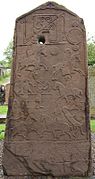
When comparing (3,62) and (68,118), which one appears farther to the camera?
(3,62)

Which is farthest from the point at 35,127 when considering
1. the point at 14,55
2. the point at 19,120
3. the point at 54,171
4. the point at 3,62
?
the point at 3,62

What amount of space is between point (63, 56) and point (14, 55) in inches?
26.2

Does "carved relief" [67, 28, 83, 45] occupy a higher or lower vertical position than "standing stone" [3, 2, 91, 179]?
higher

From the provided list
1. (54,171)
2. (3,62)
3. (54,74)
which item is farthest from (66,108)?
(3,62)

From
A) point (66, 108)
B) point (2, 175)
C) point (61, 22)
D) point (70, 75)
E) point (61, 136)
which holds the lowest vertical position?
point (2, 175)

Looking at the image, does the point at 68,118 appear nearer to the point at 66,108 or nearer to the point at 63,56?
the point at 66,108

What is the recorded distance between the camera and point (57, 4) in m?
5.81

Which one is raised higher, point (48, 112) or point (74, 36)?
point (74, 36)

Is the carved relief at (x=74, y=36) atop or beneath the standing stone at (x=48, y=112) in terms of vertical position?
atop

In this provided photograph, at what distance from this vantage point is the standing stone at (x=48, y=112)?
222 inches

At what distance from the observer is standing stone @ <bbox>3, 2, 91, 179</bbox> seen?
5633 millimetres

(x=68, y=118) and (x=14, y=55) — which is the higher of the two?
(x=14, y=55)

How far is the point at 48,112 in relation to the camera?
222 inches

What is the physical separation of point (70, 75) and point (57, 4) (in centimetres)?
101
